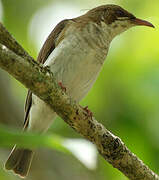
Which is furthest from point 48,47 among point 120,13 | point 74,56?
point 120,13

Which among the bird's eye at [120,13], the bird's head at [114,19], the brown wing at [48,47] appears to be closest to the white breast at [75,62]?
the brown wing at [48,47]

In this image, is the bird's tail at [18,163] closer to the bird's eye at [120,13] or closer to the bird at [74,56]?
the bird at [74,56]

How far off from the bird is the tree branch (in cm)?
60

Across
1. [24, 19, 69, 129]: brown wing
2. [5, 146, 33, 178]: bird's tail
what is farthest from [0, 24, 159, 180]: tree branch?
[5, 146, 33, 178]: bird's tail

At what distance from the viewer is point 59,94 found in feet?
9.61

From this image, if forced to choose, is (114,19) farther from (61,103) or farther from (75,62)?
(61,103)

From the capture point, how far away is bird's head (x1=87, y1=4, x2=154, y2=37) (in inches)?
189

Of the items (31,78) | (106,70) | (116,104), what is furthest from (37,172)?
(31,78)

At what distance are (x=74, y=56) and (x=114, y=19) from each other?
105 centimetres

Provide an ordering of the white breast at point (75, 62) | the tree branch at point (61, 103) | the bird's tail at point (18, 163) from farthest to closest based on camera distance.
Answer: the bird's tail at point (18, 163), the white breast at point (75, 62), the tree branch at point (61, 103)

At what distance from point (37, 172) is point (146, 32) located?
2871 mm

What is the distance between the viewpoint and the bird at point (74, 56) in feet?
13.6

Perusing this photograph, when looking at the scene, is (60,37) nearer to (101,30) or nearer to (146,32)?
(101,30)

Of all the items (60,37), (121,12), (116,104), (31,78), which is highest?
(31,78)
